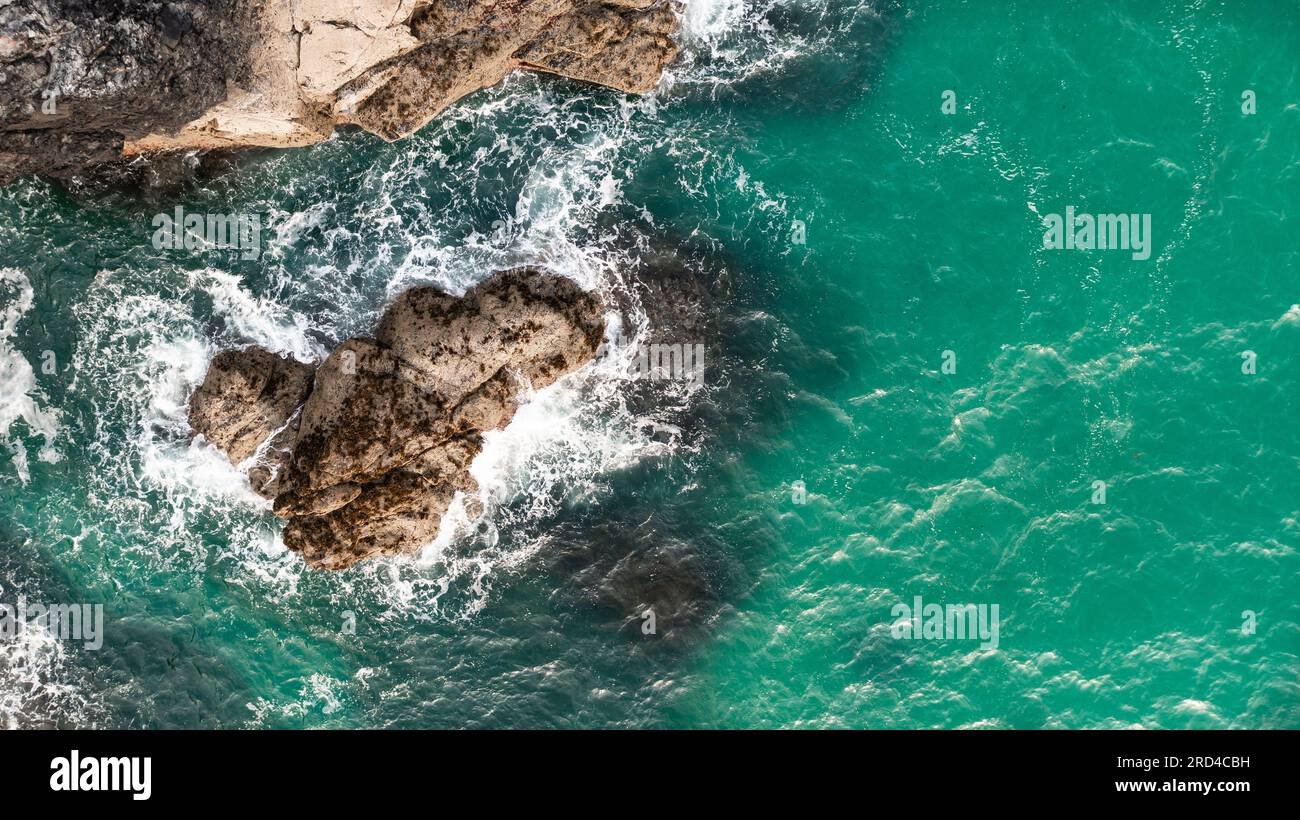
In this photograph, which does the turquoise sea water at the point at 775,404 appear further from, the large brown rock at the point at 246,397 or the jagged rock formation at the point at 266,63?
the jagged rock formation at the point at 266,63

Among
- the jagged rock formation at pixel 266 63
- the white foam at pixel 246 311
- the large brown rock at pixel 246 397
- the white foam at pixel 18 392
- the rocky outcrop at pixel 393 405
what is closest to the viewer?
the jagged rock formation at pixel 266 63

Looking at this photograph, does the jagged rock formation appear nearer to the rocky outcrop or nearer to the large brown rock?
the rocky outcrop

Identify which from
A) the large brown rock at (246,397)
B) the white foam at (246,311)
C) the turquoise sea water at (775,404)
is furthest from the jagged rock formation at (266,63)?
the large brown rock at (246,397)

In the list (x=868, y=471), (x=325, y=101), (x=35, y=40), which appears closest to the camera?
(x=35, y=40)

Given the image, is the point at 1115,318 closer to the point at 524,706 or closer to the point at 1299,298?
the point at 1299,298

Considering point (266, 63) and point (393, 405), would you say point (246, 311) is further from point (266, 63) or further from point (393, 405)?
point (266, 63)

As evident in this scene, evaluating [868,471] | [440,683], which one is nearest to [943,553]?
[868,471]
